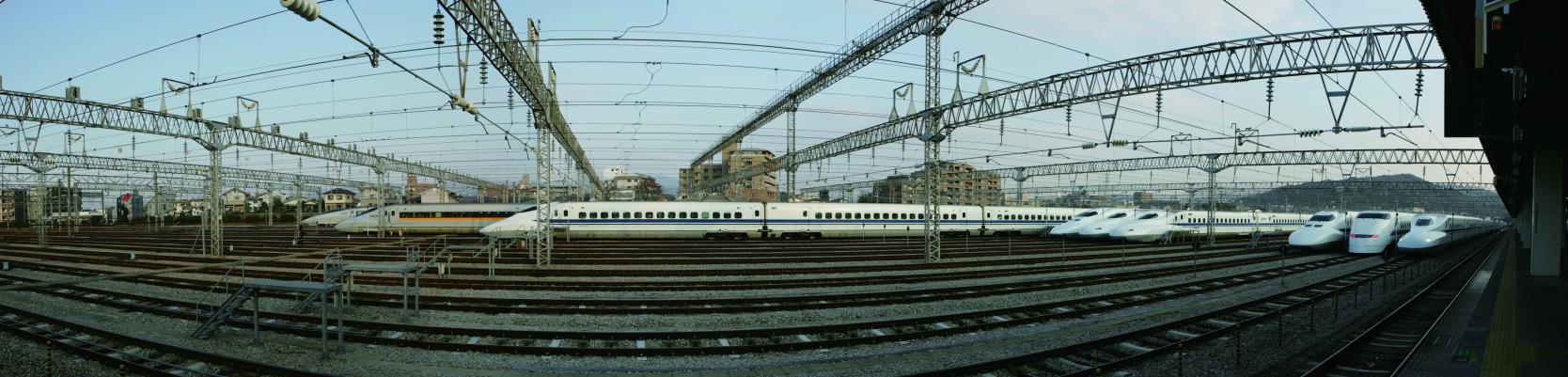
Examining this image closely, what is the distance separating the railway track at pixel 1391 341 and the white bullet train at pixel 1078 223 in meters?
19.6

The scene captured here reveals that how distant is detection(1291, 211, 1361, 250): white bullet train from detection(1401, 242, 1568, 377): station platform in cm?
1090

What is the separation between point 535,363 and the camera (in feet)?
32.8

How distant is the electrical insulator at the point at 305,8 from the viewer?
8109mm

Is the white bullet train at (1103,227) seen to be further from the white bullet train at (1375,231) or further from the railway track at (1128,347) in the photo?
the railway track at (1128,347)

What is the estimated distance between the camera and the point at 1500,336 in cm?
1136

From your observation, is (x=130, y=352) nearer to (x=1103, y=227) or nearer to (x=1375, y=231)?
(x=1103, y=227)

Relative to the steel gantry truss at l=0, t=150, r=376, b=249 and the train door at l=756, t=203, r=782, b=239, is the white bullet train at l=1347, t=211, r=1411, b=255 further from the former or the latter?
the steel gantry truss at l=0, t=150, r=376, b=249

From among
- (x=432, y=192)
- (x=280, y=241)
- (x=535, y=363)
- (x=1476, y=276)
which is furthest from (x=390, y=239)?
(x=432, y=192)

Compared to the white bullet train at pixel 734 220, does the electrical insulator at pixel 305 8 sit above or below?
above

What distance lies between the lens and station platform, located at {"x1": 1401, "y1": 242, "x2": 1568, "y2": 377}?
9.34m

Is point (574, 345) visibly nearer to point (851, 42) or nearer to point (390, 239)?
point (851, 42)

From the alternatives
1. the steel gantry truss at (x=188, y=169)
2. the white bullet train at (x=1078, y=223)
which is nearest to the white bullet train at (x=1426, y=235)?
the white bullet train at (x=1078, y=223)

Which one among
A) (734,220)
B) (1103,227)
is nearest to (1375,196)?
(1103,227)

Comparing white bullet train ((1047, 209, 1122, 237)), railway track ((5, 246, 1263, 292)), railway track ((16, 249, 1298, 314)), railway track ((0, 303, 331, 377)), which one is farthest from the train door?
railway track ((0, 303, 331, 377))
